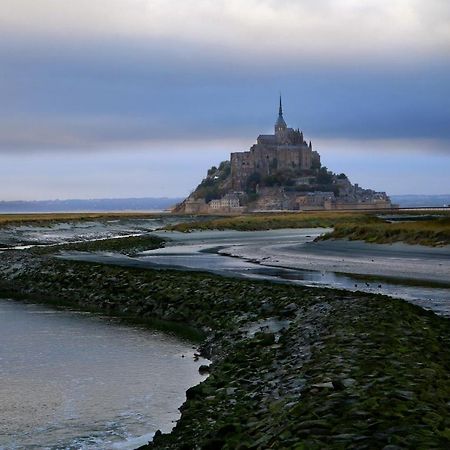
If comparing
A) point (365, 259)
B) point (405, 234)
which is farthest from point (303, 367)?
point (405, 234)

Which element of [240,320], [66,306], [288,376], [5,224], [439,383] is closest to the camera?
[439,383]

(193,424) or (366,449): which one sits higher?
(366,449)

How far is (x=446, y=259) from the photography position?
41969 mm

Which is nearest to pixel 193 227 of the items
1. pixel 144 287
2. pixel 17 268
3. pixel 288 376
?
pixel 17 268

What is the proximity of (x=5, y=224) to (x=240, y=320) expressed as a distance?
8386 centimetres

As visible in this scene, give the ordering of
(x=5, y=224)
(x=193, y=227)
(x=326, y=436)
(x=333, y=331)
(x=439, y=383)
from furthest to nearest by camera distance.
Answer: (x=193, y=227), (x=5, y=224), (x=333, y=331), (x=439, y=383), (x=326, y=436)

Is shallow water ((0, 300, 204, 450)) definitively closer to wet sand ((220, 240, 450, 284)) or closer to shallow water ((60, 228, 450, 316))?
shallow water ((60, 228, 450, 316))

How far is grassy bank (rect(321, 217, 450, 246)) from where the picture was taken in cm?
5075

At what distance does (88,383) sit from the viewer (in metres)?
14.7

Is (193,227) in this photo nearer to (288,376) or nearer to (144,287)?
(144,287)

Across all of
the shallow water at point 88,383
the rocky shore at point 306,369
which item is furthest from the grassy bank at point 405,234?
the shallow water at point 88,383

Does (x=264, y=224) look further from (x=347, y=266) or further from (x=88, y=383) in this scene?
(x=88, y=383)

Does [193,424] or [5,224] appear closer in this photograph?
[193,424]

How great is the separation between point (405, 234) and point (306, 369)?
1759 inches
